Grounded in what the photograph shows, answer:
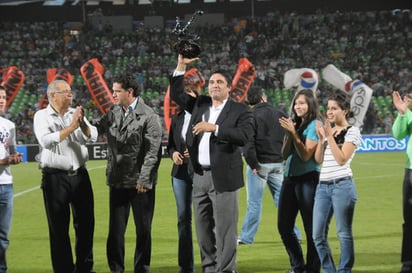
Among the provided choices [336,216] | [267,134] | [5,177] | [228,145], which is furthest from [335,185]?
[5,177]

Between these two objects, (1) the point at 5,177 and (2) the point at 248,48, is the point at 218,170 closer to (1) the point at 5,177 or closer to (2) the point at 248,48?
(1) the point at 5,177

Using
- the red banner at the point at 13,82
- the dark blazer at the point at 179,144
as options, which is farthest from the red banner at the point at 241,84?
the dark blazer at the point at 179,144

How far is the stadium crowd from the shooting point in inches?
1542

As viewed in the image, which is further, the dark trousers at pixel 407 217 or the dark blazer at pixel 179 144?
the dark blazer at pixel 179 144

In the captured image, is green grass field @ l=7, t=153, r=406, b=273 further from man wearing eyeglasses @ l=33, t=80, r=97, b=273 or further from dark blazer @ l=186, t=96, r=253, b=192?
dark blazer @ l=186, t=96, r=253, b=192

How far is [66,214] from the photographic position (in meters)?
7.05

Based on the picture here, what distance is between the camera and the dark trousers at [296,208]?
6926 mm

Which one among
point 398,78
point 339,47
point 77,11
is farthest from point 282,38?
point 77,11

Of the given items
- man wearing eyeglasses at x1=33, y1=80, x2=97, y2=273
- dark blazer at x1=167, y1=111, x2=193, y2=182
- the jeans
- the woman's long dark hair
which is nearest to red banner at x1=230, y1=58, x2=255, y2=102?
the jeans

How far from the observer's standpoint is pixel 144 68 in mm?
40406

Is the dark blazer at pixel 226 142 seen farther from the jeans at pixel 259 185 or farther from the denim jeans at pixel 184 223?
the jeans at pixel 259 185

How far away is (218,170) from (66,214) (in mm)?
1645

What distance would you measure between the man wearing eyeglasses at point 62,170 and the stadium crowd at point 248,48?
98.3 ft

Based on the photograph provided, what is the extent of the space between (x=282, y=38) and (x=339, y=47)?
3564mm
